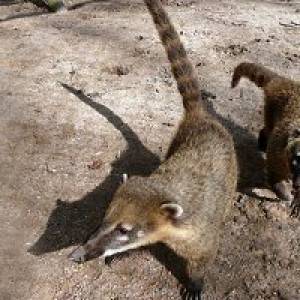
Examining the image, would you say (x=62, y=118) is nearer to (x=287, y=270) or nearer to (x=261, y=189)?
(x=261, y=189)

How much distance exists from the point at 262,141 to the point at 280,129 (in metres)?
0.62

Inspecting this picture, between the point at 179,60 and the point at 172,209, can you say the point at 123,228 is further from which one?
the point at 179,60

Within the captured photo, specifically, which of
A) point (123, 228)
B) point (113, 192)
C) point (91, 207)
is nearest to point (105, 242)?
point (123, 228)

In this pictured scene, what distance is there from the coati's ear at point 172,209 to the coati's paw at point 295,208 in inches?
49.4

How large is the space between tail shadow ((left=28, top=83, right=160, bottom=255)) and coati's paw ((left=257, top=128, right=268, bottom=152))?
87 cm

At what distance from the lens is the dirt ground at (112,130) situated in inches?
141

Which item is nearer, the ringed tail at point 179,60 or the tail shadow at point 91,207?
the tail shadow at point 91,207

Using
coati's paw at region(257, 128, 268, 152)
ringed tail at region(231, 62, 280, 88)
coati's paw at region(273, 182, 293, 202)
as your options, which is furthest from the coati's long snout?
ringed tail at region(231, 62, 280, 88)

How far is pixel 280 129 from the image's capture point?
402cm

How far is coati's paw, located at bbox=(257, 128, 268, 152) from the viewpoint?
4.57m

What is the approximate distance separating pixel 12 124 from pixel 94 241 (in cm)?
211

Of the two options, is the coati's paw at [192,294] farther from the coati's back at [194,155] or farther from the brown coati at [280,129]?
the brown coati at [280,129]

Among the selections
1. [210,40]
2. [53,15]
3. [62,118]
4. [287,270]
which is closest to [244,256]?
[287,270]

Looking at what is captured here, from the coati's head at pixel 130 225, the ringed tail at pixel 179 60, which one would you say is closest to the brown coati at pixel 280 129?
the ringed tail at pixel 179 60
